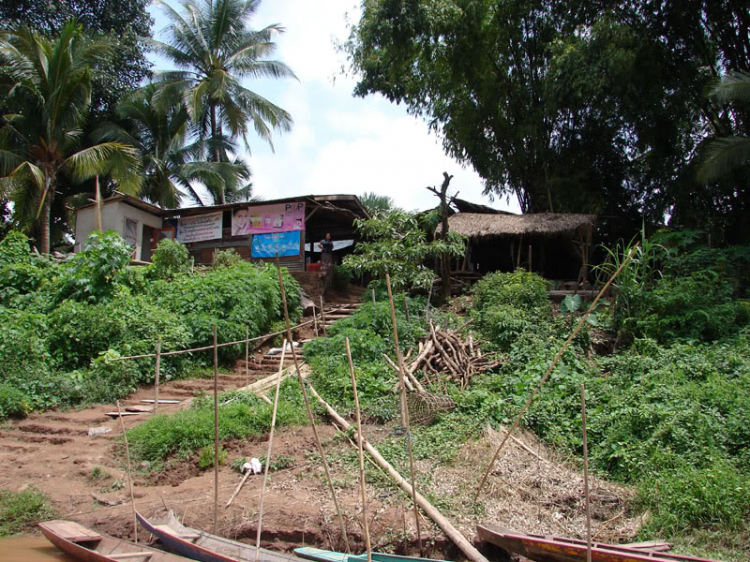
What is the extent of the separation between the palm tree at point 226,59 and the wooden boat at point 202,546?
16.2 meters

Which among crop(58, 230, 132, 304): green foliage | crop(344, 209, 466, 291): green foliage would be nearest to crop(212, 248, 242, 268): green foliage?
crop(344, 209, 466, 291): green foliage

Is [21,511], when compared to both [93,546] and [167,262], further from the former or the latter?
[167,262]

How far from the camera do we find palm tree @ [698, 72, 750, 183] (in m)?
10.3

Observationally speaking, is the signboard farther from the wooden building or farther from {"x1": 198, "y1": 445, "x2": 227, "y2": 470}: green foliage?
{"x1": 198, "y1": 445, "x2": 227, "y2": 470}: green foliage

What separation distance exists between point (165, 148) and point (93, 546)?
58.5 ft

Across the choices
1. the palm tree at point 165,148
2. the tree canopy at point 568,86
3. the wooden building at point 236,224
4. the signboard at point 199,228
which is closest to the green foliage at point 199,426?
the wooden building at point 236,224

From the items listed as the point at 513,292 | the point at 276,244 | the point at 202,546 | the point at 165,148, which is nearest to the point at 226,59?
the point at 165,148

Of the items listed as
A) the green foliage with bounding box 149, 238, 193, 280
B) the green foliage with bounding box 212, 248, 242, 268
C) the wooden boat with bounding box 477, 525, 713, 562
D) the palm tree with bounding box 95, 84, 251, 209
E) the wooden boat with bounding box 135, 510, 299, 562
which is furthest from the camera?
the palm tree with bounding box 95, 84, 251, 209

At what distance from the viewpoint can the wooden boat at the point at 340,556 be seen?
12.8 ft

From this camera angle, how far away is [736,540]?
4.39 m

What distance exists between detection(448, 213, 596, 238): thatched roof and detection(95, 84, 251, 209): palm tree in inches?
349

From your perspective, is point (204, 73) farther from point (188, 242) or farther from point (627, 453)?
point (627, 453)

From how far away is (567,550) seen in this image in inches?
152

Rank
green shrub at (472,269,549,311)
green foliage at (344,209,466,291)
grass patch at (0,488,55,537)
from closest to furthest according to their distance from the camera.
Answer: grass patch at (0,488,55,537), green shrub at (472,269,549,311), green foliage at (344,209,466,291)
